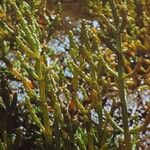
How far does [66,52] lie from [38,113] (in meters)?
2.48

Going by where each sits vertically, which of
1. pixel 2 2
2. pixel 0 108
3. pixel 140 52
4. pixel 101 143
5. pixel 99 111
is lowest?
pixel 101 143

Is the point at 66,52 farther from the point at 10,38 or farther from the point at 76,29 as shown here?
the point at 10,38

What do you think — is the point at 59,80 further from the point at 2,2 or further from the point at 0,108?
the point at 2,2

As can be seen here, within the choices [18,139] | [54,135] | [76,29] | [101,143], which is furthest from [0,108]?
[76,29]

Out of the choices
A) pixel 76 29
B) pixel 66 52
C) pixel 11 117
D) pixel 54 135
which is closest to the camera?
pixel 54 135

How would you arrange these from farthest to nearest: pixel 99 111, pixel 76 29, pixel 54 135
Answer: pixel 76 29, pixel 54 135, pixel 99 111

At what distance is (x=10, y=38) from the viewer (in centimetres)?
476

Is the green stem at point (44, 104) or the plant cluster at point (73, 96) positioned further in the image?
the green stem at point (44, 104)

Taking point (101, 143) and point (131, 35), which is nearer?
point (101, 143)

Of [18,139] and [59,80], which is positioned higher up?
[59,80]

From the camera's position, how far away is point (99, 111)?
280 cm

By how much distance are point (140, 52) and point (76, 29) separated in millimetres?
1505

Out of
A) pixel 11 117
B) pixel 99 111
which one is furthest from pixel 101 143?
pixel 11 117

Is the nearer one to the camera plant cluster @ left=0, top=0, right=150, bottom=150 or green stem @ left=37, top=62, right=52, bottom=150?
plant cluster @ left=0, top=0, right=150, bottom=150
